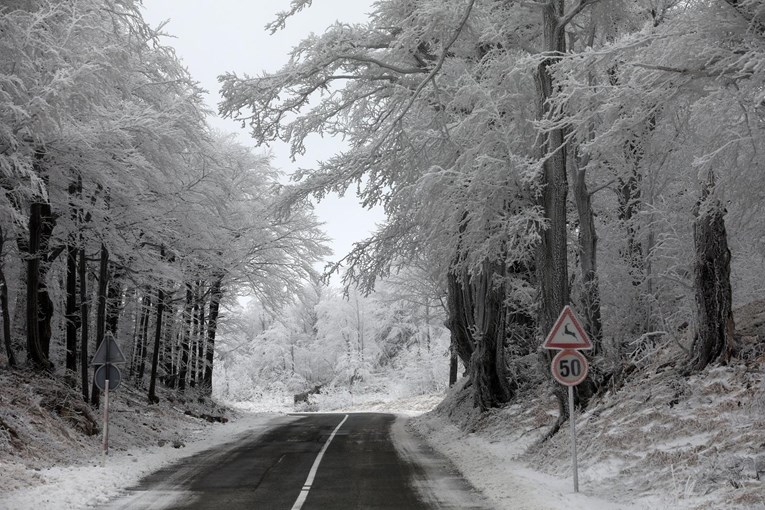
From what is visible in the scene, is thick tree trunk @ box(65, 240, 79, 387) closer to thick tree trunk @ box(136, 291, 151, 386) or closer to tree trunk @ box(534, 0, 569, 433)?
thick tree trunk @ box(136, 291, 151, 386)

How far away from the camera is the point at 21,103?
1109cm

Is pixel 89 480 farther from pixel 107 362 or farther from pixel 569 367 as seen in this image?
pixel 569 367

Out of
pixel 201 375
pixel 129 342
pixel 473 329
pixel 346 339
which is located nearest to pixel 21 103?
pixel 473 329

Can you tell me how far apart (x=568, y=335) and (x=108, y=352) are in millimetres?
9154

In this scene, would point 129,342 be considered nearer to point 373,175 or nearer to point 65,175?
point 65,175

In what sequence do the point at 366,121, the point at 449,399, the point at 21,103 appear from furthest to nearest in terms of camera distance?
the point at 449,399, the point at 366,121, the point at 21,103

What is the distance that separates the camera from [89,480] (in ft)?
32.8

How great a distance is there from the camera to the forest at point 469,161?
314 inches

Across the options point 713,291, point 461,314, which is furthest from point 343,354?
point 713,291

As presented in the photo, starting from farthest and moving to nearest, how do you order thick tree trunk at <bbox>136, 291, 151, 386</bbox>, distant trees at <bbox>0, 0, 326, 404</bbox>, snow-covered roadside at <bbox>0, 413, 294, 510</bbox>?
thick tree trunk at <bbox>136, 291, 151, 386</bbox> → distant trees at <bbox>0, 0, 326, 404</bbox> → snow-covered roadside at <bbox>0, 413, 294, 510</bbox>

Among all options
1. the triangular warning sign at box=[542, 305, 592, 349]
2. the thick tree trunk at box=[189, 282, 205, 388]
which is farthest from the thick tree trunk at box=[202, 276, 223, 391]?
the triangular warning sign at box=[542, 305, 592, 349]

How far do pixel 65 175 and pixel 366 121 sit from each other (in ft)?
23.3

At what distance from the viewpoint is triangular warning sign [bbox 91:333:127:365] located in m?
13.3

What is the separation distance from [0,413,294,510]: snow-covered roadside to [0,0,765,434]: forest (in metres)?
3.54
